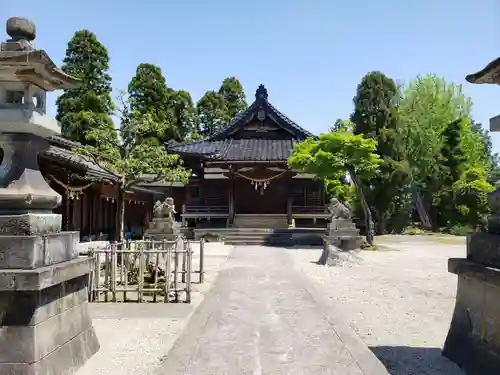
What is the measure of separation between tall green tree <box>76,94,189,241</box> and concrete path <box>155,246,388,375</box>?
6158 millimetres

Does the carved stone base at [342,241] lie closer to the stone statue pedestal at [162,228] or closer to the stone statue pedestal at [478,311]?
the stone statue pedestal at [162,228]

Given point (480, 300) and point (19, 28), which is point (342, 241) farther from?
point (19, 28)

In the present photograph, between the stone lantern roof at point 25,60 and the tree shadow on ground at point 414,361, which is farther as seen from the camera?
the tree shadow on ground at point 414,361

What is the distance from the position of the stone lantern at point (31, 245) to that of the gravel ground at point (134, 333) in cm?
35

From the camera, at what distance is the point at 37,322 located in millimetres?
4324

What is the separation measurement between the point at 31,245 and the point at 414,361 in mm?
4505

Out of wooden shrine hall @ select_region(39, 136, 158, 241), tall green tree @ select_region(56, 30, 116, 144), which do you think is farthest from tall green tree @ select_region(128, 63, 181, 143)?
wooden shrine hall @ select_region(39, 136, 158, 241)

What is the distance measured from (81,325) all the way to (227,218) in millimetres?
23810

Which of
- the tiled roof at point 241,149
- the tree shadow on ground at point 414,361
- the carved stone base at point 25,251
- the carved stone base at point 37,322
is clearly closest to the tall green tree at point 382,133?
the tiled roof at point 241,149

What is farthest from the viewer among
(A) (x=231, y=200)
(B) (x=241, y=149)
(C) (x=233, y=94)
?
(C) (x=233, y=94)

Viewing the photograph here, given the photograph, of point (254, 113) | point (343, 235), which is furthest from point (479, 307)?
point (254, 113)

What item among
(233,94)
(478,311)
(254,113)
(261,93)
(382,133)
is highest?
(233,94)

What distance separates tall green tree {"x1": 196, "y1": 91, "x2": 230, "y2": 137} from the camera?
49375 millimetres

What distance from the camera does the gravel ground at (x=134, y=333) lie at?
5160mm
